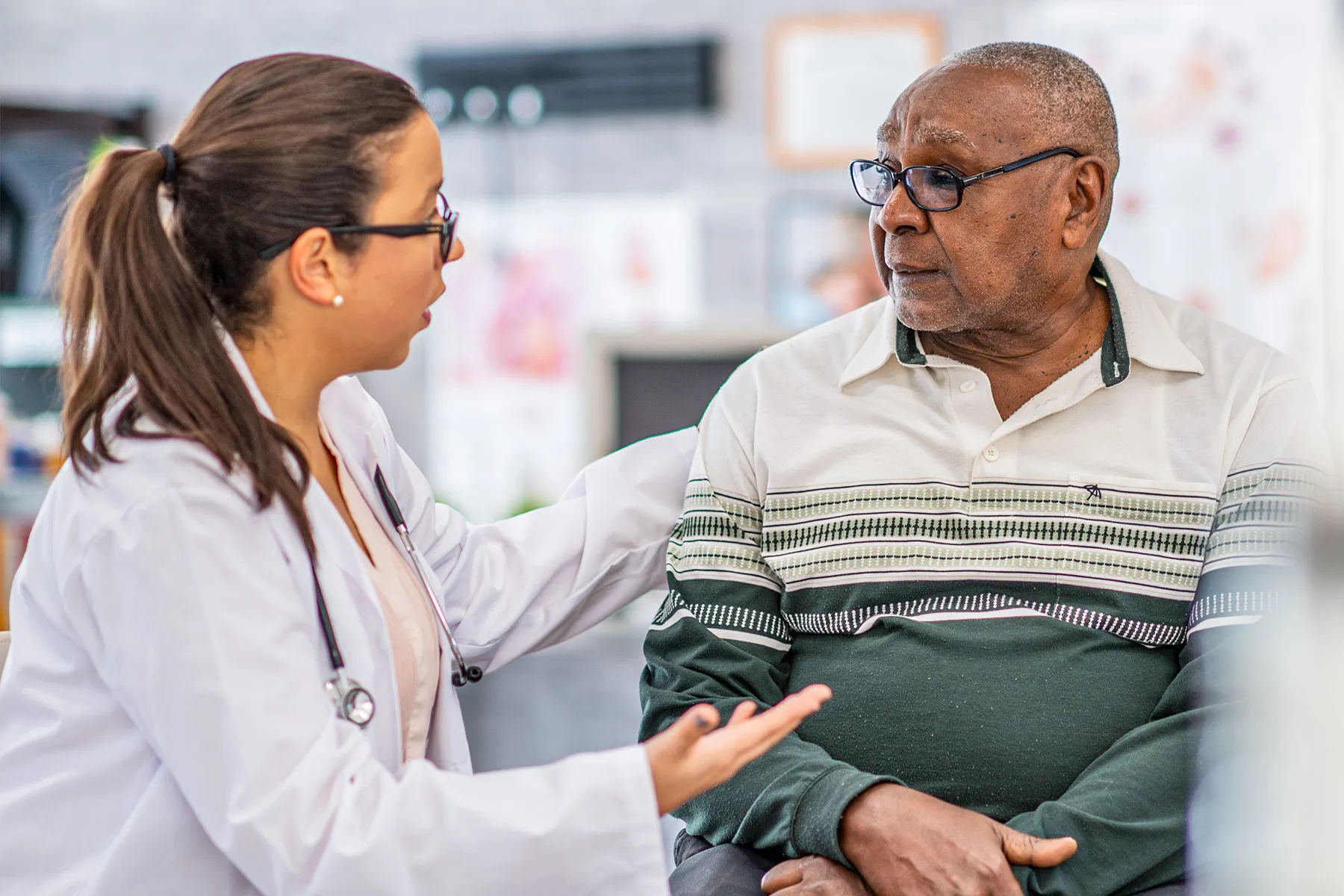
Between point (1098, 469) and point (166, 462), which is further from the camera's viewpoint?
point (1098, 469)

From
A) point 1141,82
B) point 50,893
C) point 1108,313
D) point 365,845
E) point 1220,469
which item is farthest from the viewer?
point 1141,82

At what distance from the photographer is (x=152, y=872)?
111 cm

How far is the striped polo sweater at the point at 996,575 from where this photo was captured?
4.55 feet

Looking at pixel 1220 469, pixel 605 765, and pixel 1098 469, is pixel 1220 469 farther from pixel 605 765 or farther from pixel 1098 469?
pixel 605 765

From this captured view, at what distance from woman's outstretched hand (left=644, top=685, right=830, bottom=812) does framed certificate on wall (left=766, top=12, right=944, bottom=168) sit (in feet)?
10.3

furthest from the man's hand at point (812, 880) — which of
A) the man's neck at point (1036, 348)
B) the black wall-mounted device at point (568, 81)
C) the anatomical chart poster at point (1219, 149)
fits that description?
the black wall-mounted device at point (568, 81)

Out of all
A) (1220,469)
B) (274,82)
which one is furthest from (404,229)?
(1220,469)

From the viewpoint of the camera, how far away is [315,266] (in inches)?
47.1

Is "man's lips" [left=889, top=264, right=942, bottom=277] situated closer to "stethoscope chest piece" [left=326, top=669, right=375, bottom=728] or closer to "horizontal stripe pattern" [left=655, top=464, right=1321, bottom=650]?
"horizontal stripe pattern" [left=655, top=464, right=1321, bottom=650]

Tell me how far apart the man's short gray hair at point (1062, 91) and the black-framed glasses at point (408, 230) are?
2.17 ft

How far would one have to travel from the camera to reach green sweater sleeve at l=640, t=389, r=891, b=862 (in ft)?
4.49

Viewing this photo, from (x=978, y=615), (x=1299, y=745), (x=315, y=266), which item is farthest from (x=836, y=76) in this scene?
(x=1299, y=745)

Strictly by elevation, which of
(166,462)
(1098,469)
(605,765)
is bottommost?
(605,765)

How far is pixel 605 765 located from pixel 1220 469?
82cm
